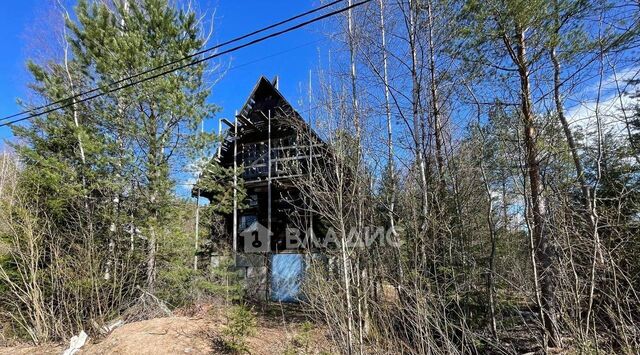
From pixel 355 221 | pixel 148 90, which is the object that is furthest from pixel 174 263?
pixel 355 221

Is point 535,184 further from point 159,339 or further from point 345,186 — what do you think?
point 159,339

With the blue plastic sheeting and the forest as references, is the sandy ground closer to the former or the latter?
the forest

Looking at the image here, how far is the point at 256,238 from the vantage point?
1659 centimetres

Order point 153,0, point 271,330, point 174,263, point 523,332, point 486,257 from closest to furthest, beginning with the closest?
point 523,332, point 486,257, point 271,330, point 174,263, point 153,0

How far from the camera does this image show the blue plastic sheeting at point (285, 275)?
14508mm

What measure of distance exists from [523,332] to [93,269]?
30.5ft

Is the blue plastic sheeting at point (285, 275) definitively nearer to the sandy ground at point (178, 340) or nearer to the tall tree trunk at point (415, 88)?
the sandy ground at point (178, 340)

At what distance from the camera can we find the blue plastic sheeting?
47.6 ft

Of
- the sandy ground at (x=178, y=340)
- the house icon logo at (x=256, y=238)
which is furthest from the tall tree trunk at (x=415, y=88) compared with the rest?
the house icon logo at (x=256, y=238)

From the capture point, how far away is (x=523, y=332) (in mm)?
7254

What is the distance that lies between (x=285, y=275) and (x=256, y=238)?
2552mm

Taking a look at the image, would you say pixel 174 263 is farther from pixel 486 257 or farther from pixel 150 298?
pixel 486 257

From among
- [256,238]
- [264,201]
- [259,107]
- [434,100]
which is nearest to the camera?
[434,100]

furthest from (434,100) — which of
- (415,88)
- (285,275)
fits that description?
(285,275)
